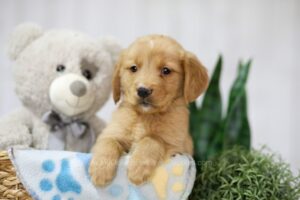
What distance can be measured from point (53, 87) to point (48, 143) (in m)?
0.22

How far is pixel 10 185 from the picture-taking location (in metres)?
1.24

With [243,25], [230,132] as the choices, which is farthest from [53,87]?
[243,25]

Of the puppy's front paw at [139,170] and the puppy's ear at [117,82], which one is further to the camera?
the puppy's ear at [117,82]

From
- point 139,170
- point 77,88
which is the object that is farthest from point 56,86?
point 139,170

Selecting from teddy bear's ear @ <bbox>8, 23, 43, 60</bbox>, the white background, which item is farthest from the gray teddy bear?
the white background

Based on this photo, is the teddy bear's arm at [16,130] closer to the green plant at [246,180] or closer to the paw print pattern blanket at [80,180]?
the paw print pattern blanket at [80,180]

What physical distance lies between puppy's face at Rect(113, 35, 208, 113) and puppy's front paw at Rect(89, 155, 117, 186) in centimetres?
22

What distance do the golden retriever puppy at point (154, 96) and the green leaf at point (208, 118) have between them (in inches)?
19.9

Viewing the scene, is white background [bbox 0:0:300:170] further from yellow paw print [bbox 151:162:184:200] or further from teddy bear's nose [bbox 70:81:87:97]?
yellow paw print [bbox 151:162:184:200]

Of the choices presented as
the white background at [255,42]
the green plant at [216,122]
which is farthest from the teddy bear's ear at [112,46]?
the white background at [255,42]

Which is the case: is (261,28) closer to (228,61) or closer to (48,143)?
(228,61)

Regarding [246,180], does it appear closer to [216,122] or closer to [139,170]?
[139,170]

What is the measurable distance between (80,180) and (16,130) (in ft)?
1.46

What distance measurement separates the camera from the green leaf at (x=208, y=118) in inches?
77.0
